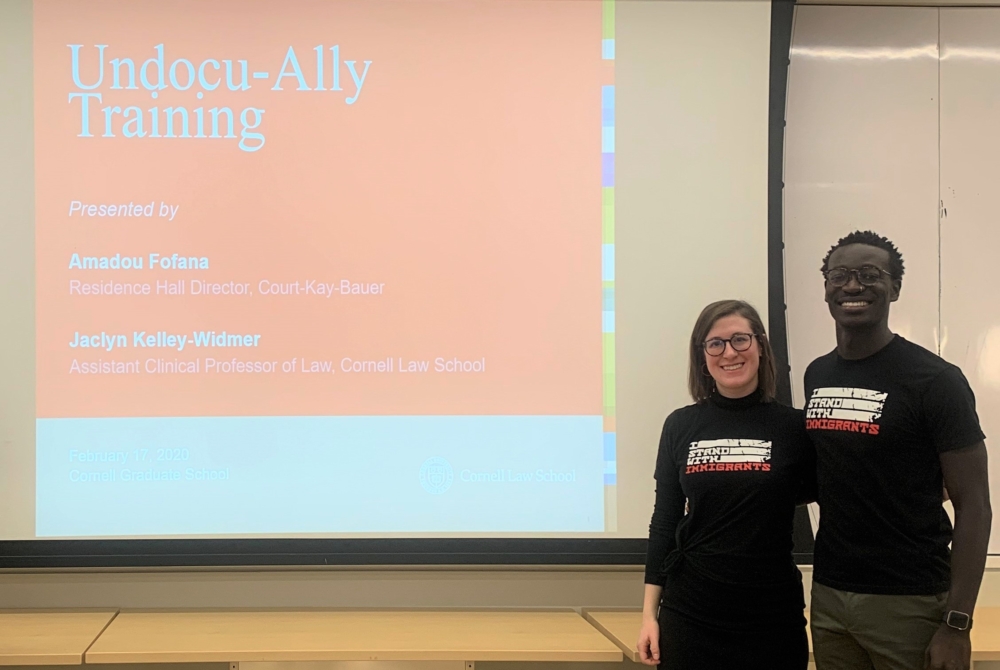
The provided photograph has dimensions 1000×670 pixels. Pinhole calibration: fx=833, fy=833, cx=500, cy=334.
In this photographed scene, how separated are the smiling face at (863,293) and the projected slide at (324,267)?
0.86 metres

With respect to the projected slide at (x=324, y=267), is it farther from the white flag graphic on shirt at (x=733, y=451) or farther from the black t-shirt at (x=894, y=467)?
the black t-shirt at (x=894, y=467)

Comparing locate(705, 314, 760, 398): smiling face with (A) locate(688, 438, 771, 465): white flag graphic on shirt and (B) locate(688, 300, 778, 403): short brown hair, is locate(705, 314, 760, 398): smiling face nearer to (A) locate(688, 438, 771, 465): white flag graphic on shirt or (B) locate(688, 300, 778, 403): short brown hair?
(B) locate(688, 300, 778, 403): short brown hair

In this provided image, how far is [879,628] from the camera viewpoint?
1.71 metres

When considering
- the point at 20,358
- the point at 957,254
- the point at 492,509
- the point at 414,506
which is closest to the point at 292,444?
the point at 414,506

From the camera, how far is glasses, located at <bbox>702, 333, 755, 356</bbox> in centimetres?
181

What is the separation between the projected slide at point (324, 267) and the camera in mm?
2504

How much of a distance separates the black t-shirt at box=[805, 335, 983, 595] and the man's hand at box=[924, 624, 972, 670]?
0.09 m

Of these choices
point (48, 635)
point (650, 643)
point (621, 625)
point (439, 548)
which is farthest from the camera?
point (439, 548)

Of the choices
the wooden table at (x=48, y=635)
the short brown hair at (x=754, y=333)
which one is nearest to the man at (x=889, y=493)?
the short brown hair at (x=754, y=333)

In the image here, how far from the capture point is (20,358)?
8.20 feet

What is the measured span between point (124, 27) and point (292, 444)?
136cm

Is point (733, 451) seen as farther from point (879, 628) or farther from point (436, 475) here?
point (436, 475)

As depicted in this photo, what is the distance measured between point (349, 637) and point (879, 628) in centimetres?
136

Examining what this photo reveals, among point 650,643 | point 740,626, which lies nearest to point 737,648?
point 740,626
